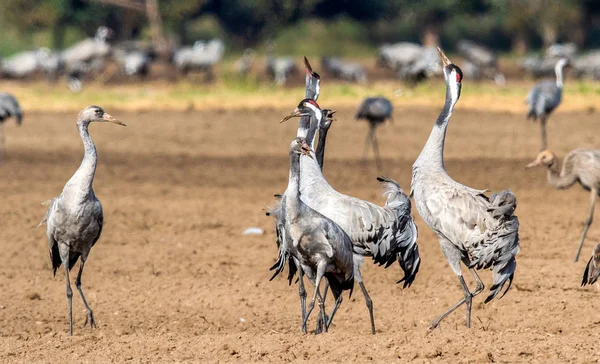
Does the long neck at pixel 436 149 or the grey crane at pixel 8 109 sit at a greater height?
the grey crane at pixel 8 109

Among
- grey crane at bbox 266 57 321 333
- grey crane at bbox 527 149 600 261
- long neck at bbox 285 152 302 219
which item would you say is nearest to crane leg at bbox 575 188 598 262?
grey crane at bbox 527 149 600 261

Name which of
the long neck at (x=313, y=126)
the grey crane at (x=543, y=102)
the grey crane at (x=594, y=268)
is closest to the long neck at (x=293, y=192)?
the long neck at (x=313, y=126)

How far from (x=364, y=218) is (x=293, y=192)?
909 mm

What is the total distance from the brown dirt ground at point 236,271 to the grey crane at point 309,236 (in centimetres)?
48

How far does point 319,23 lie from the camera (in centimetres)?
5906

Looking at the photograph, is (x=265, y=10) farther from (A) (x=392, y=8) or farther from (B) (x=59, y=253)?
(B) (x=59, y=253)

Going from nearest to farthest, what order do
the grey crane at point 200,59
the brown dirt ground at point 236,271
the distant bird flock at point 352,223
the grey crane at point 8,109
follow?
the brown dirt ground at point 236,271 → the distant bird flock at point 352,223 → the grey crane at point 8,109 → the grey crane at point 200,59

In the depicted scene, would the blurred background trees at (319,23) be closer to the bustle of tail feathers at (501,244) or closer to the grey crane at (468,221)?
the grey crane at (468,221)

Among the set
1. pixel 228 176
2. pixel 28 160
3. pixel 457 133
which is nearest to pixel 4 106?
pixel 28 160

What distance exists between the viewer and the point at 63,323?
28.8 ft

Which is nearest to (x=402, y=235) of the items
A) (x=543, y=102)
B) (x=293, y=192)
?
(x=293, y=192)

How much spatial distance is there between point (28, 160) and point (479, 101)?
11.1 meters

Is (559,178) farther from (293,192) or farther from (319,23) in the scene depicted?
(319,23)

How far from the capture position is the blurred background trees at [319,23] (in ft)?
154
